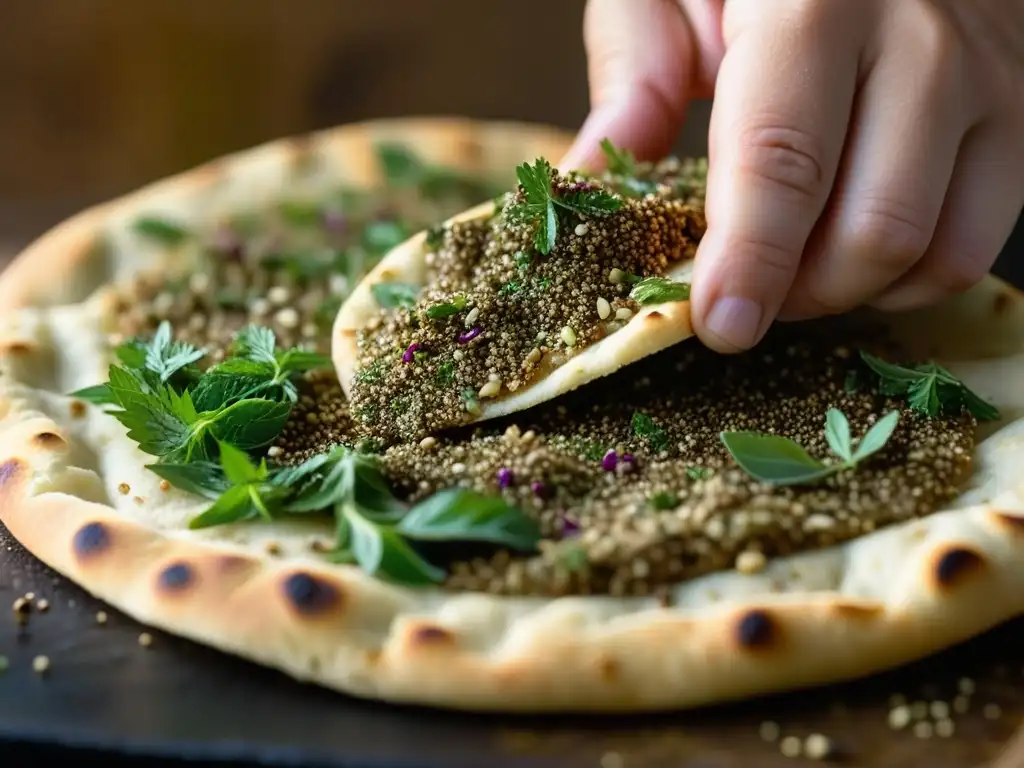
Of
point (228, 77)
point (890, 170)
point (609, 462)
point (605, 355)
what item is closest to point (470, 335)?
point (605, 355)

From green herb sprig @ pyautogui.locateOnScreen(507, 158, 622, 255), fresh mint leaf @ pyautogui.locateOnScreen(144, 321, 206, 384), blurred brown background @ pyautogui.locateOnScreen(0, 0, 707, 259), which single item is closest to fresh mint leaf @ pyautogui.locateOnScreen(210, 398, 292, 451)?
fresh mint leaf @ pyautogui.locateOnScreen(144, 321, 206, 384)

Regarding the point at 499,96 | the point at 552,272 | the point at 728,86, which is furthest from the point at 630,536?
the point at 499,96

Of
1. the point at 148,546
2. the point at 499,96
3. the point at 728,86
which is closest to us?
the point at 148,546

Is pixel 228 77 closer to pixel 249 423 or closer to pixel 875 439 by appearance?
pixel 249 423

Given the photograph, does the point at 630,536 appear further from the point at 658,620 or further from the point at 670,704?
the point at 670,704

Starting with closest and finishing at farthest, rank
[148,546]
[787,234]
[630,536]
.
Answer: [630,536], [148,546], [787,234]

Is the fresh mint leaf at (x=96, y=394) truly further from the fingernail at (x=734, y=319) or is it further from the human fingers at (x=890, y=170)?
the human fingers at (x=890, y=170)
